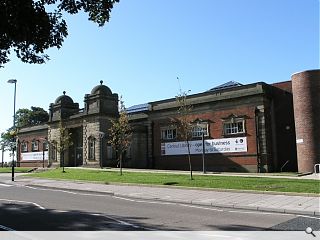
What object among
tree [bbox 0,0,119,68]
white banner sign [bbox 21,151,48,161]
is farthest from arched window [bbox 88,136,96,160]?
tree [bbox 0,0,119,68]

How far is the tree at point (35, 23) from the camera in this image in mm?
9547

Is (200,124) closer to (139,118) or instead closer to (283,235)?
(139,118)

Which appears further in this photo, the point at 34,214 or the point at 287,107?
the point at 287,107

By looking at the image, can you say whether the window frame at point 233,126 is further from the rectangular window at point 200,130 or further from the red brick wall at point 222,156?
the rectangular window at point 200,130

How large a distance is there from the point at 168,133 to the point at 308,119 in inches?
568

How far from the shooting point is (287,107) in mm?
37438

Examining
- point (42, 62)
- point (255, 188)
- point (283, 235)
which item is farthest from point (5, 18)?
point (255, 188)

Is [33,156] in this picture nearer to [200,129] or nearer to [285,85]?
[200,129]

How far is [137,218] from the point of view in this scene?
12.0 m

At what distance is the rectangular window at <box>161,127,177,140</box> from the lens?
4047 cm

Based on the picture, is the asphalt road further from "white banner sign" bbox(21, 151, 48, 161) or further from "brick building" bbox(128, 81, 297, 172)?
"white banner sign" bbox(21, 151, 48, 161)

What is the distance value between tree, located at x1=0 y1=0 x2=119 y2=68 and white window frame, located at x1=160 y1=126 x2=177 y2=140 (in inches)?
Result: 1165

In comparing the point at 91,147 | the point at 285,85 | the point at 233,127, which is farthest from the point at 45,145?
the point at 285,85

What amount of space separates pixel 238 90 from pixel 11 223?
28.1 metres
